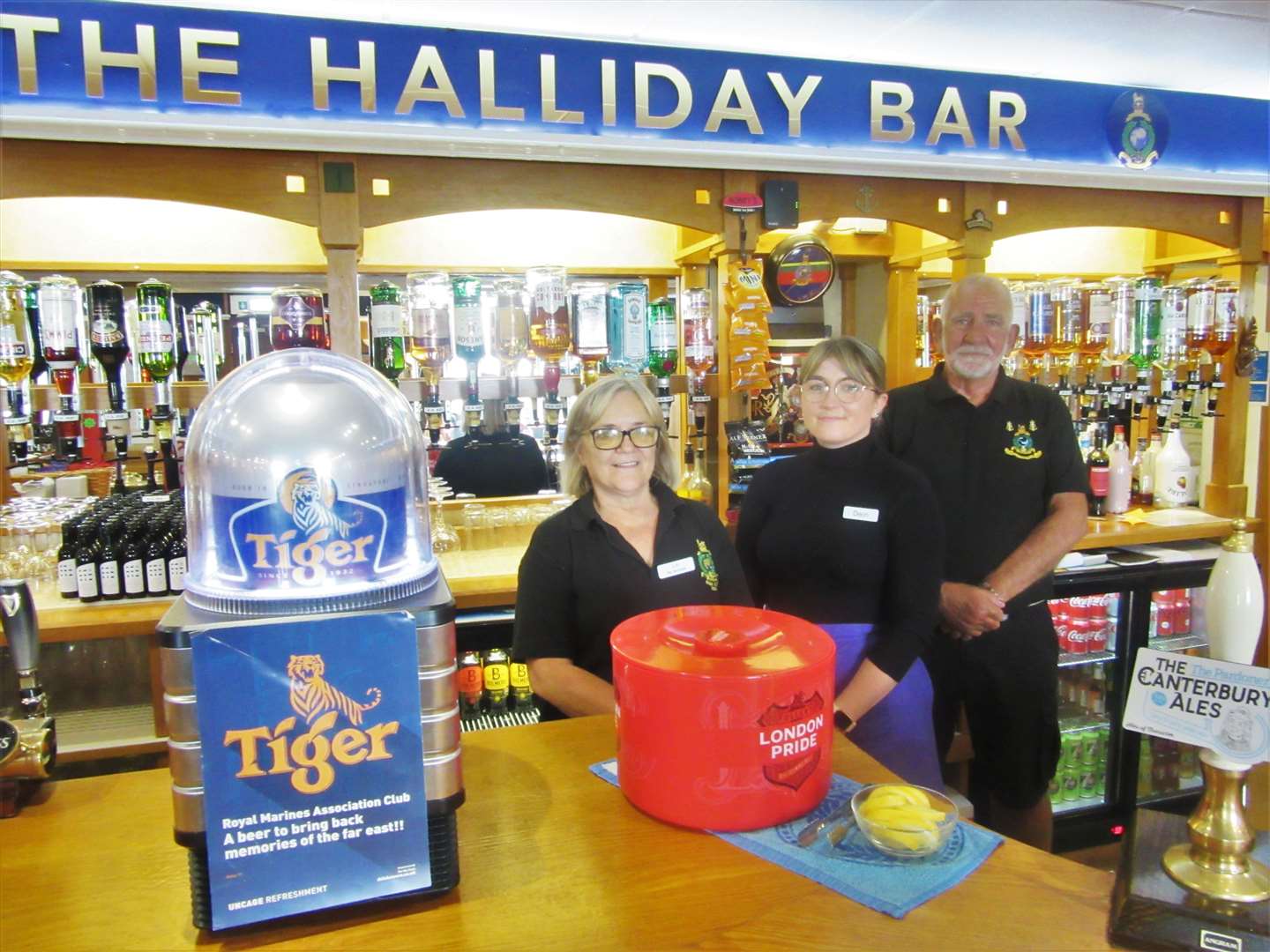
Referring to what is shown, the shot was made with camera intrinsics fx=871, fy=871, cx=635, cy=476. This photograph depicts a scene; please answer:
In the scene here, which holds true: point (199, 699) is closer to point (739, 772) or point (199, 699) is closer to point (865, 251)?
point (739, 772)

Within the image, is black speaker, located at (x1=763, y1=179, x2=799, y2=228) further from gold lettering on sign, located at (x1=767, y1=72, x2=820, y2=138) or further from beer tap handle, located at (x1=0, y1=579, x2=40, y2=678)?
beer tap handle, located at (x1=0, y1=579, x2=40, y2=678)

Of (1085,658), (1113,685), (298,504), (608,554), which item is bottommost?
(1113,685)

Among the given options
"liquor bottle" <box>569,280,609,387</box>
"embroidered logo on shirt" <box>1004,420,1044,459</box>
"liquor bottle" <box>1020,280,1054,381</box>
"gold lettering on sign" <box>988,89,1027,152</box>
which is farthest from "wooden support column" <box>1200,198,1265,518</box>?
"liquor bottle" <box>569,280,609,387</box>

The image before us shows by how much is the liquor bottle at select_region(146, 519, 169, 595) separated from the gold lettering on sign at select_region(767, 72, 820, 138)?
2.58 meters

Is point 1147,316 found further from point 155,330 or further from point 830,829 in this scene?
point 155,330

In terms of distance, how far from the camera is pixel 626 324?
10.4 feet

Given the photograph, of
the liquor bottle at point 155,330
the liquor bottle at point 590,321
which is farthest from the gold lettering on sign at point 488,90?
the liquor bottle at point 155,330

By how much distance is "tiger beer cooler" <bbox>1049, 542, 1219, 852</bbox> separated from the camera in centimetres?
341

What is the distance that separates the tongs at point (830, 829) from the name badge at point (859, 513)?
3.41 feet

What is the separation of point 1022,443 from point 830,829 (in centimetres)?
189

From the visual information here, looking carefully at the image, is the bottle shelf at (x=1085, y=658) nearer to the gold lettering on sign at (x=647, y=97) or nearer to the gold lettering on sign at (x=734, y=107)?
the gold lettering on sign at (x=734, y=107)

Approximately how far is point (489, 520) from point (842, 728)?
6.27 ft

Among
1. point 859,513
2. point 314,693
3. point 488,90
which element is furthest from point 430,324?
point 314,693

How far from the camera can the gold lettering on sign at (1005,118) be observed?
3.47 meters
